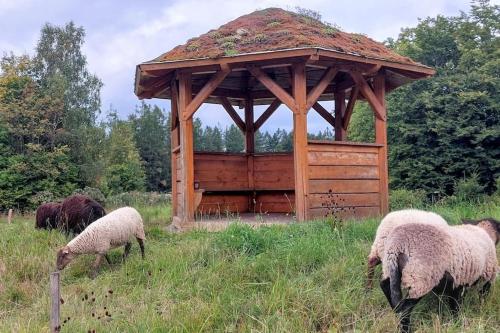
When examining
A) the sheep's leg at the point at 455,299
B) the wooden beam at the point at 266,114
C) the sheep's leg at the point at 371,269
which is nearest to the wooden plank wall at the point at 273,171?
the wooden beam at the point at 266,114

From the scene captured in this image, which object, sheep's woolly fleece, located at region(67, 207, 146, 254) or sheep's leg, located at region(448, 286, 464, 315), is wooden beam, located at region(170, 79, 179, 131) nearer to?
sheep's woolly fleece, located at region(67, 207, 146, 254)

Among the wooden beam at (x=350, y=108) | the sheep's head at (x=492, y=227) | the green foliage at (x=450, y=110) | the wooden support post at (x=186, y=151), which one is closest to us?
the sheep's head at (x=492, y=227)

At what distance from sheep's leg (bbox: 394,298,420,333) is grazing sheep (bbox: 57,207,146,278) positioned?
13.5 feet

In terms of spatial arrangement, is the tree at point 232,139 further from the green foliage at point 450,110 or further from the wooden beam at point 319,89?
the wooden beam at point 319,89

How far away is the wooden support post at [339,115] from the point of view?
12363mm

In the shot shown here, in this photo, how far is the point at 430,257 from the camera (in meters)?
4.25

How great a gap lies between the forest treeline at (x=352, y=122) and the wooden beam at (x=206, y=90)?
22.9ft

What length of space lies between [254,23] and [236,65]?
2.00 meters

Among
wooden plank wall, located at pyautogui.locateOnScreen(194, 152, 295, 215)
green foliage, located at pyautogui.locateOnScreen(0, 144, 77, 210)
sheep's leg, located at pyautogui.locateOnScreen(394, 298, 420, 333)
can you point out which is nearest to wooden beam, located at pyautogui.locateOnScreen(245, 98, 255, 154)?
wooden plank wall, located at pyautogui.locateOnScreen(194, 152, 295, 215)

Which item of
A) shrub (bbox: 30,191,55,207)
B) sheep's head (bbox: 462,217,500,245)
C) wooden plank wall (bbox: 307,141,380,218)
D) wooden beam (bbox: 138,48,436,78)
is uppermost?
wooden beam (bbox: 138,48,436,78)

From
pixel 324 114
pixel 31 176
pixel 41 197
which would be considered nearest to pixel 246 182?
pixel 324 114

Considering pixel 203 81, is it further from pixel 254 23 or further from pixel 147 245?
pixel 147 245

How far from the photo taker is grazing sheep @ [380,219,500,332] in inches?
166

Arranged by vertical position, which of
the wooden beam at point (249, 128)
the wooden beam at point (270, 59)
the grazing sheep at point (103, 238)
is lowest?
the grazing sheep at point (103, 238)
